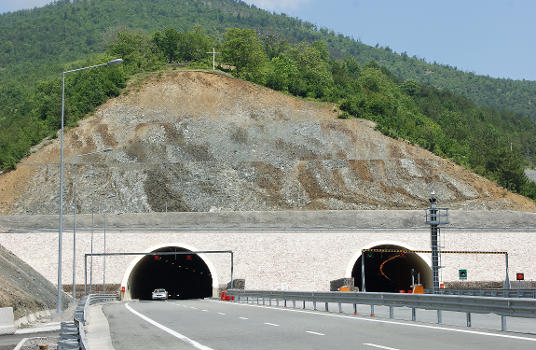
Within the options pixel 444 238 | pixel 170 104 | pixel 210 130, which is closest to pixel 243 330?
pixel 444 238

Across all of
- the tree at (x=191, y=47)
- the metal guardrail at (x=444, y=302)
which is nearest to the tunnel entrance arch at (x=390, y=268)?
the metal guardrail at (x=444, y=302)

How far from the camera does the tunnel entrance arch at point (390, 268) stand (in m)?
58.4

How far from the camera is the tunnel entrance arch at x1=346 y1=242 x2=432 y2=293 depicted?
58406mm

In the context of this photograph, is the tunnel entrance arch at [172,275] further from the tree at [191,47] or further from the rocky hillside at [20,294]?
the tree at [191,47]

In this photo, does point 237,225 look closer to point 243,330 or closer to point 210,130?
point 210,130

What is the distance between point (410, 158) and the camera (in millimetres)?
87125

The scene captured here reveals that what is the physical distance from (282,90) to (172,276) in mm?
38746

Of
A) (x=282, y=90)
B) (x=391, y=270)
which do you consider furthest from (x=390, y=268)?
(x=282, y=90)

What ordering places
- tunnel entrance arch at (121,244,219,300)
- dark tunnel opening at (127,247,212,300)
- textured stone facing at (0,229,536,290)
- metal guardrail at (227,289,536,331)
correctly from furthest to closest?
1. dark tunnel opening at (127,247,212,300)
2. tunnel entrance arch at (121,244,219,300)
3. textured stone facing at (0,229,536,290)
4. metal guardrail at (227,289,536,331)

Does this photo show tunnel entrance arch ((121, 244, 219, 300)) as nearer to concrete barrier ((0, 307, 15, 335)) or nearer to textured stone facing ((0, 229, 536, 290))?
textured stone facing ((0, 229, 536, 290))

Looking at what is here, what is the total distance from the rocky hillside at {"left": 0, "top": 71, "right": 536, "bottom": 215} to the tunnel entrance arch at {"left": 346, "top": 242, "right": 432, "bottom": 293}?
34.7 ft

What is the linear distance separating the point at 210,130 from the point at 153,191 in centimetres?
1643

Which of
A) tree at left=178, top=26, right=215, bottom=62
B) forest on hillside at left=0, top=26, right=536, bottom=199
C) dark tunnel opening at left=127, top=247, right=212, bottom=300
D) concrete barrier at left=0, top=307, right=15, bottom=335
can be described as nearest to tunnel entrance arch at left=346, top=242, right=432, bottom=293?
dark tunnel opening at left=127, top=247, right=212, bottom=300

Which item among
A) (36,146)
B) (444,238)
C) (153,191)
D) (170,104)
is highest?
(170,104)
